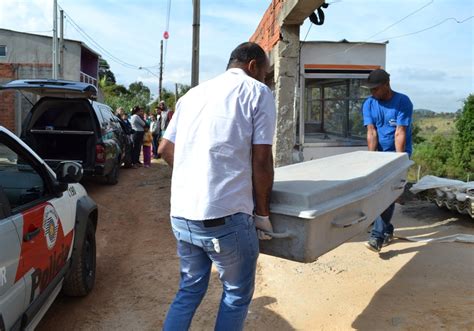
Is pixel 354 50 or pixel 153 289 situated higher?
pixel 354 50

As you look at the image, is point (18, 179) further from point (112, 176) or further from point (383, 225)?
point (112, 176)

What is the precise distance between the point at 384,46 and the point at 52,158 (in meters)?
7.08

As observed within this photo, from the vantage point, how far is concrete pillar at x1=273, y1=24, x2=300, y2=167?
709 cm

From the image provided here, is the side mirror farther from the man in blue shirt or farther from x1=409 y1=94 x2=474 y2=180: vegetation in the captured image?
x1=409 y1=94 x2=474 y2=180: vegetation

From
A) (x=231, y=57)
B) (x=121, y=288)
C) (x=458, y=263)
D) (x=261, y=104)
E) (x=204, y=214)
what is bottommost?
(x=121, y=288)

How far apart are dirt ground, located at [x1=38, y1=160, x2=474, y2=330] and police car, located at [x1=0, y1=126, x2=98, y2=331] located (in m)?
0.38

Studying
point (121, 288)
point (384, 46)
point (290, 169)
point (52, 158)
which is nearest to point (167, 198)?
point (52, 158)

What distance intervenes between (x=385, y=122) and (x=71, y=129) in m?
6.08

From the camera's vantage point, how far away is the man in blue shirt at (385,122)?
15.3 ft

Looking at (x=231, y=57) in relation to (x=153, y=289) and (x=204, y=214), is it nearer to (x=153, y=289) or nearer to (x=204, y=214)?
(x=204, y=214)

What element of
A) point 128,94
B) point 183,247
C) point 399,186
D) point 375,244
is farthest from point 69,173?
point 128,94

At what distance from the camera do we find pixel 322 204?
275 centimetres

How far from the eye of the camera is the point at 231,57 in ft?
8.47

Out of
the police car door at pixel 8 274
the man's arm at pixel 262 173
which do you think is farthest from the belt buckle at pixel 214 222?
the police car door at pixel 8 274
